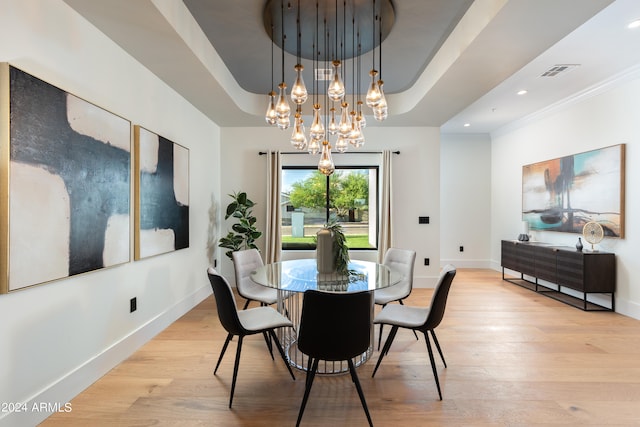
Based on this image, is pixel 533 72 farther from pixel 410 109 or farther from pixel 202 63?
pixel 202 63

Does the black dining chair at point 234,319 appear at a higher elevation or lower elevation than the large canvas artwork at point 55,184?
lower

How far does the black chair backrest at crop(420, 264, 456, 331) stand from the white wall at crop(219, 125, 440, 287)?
10.1ft

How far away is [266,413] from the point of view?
6.60 ft

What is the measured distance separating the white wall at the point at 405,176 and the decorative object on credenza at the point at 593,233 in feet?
6.36

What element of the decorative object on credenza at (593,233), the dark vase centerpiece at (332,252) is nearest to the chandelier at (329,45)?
the dark vase centerpiece at (332,252)

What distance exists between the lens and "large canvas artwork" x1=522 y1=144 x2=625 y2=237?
3906 mm

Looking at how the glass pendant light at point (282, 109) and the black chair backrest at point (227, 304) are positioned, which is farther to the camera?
the glass pendant light at point (282, 109)

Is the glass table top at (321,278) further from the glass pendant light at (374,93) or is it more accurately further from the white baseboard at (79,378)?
the glass pendant light at (374,93)

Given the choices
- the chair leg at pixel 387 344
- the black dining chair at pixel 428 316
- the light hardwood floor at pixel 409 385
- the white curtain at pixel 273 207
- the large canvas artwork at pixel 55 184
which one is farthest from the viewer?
the white curtain at pixel 273 207

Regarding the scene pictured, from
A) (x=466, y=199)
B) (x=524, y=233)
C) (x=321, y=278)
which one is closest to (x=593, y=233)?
(x=524, y=233)

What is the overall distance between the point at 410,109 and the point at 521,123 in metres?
2.80

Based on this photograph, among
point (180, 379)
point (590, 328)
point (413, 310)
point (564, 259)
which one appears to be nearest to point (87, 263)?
point (180, 379)

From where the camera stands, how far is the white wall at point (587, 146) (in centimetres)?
370

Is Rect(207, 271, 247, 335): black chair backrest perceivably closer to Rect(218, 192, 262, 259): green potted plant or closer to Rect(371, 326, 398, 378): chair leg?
Rect(371, 326, 398, 378): chair leg
